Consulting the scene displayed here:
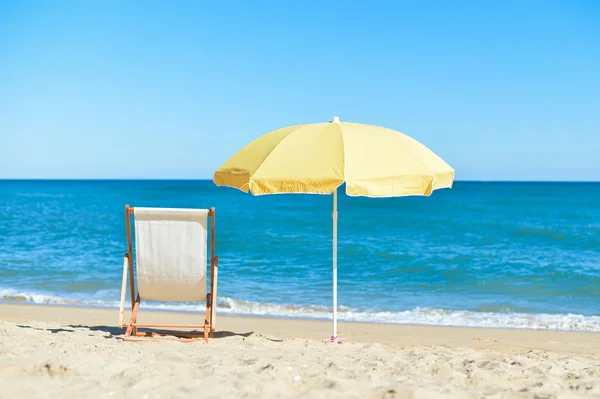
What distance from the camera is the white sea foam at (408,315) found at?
848 centimetres

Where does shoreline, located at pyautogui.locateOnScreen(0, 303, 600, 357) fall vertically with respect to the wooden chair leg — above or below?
below

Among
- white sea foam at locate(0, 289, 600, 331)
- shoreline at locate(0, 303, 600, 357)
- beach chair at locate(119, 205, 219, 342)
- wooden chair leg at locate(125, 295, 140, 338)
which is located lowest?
white sea foam at locate(0, 289, 600, 331)

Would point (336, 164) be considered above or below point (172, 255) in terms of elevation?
above

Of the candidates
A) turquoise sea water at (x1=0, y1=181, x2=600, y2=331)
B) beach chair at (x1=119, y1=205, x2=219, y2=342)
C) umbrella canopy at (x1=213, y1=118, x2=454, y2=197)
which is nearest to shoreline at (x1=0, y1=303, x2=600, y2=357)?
turquoise sea water at (x1=0, y1=181, x2=600, y2=331)

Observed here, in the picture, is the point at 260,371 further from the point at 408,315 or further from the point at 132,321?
the point at 408,315

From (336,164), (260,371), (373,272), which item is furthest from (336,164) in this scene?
(373,272)

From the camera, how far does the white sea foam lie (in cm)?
848

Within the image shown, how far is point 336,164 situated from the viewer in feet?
15.1

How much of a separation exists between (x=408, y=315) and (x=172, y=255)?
4623 mm

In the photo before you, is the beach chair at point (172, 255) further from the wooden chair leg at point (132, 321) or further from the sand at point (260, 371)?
the sand at point (260, 371)

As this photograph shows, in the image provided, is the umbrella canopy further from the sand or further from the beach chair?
the sand

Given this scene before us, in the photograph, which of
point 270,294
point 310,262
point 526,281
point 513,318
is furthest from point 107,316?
point 526,281

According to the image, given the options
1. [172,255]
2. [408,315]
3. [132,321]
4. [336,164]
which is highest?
[336,164]

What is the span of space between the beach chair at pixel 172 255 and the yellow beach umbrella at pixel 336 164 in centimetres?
54
